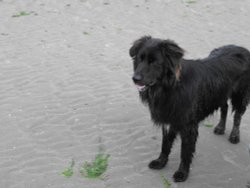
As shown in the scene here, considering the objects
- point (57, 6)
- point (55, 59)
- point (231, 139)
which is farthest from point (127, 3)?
point (231, 139)

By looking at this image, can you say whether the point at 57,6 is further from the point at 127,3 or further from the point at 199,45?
the point at 199,45

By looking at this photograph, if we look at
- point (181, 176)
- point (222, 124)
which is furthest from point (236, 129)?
point (181, 176)

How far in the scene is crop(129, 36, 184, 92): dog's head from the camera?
4.36m

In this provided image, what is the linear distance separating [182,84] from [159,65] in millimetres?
423

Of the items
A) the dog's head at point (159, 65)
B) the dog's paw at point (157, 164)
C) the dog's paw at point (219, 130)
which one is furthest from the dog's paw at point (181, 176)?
the dog's paw at point (219, 130)

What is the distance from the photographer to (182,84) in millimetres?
4637

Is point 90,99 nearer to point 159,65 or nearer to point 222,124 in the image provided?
point 222,124

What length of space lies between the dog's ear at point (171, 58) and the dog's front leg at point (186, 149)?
0.77 meters

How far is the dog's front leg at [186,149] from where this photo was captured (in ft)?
16.0

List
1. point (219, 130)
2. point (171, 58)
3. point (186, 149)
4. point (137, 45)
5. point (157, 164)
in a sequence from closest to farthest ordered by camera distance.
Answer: point (171, 58) → point (137, 45) → point (186, 149) → point (157, 164) → point (219, 130)

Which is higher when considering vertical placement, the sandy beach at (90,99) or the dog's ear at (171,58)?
the dog's ear at (171,58)

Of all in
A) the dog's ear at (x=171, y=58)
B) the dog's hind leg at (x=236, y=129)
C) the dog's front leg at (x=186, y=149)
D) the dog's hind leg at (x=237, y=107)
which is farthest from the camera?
the dog's hind leg at (x=236, y=129)

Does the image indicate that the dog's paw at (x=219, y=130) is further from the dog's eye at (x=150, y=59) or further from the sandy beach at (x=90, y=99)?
the dog's eye at (x=150, y=59)

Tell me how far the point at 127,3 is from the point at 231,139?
7.94 metres
